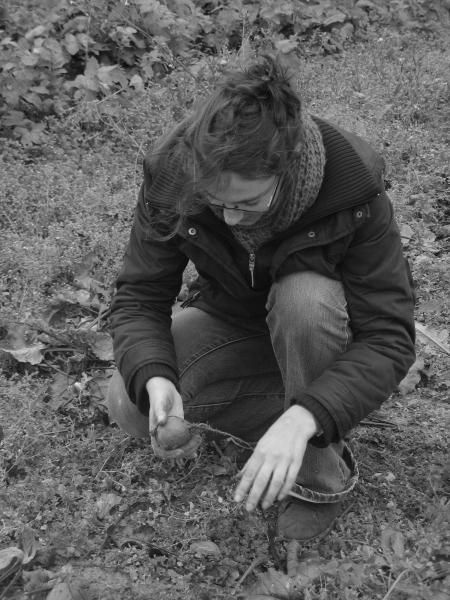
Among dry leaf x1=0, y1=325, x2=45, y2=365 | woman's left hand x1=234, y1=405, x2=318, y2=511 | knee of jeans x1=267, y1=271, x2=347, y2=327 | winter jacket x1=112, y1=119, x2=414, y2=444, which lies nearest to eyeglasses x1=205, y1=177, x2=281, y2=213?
winter jacket x1=112, y1=119, x2=414, y2=444

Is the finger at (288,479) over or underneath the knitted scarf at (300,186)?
underneath

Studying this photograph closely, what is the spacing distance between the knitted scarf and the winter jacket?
0.15 ft

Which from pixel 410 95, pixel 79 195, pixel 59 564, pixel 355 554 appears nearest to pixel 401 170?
pixel 410 95

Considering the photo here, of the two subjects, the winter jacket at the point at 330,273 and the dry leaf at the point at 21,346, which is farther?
the dry leaf at the point at 21,346

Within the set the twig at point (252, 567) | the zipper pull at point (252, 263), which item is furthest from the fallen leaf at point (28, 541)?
the zipper pull at point (252, 263)

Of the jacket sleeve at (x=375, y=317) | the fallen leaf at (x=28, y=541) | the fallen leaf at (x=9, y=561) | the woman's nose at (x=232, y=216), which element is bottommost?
the fallen leaf at (x=28, y=541)

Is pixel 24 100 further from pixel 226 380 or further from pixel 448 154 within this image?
pixel 226 380

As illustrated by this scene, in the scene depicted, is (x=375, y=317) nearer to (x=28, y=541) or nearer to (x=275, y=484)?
(x=275, y=484)

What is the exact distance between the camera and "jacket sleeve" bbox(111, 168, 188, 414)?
2066 millimetres

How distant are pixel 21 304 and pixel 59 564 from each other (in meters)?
1.18

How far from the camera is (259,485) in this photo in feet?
5.56

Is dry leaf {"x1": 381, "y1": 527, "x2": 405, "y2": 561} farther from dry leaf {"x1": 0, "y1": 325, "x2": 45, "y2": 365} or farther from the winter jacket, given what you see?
dry leaf {"x1": 0, "y1": 325, "x2": 45, "y2": 365}

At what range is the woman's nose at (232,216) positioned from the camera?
6.08 feet

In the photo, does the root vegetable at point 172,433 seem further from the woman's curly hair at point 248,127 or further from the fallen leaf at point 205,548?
the woman's curly hair at point 248,127
